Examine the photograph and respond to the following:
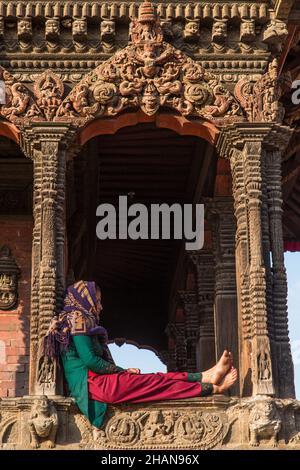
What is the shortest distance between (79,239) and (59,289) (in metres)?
4.77

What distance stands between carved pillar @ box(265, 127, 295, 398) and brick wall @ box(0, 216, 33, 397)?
4.04 meters

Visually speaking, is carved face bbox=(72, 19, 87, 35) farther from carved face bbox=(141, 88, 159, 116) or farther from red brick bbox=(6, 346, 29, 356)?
red brick bbox=(6, 346, 29, 356)

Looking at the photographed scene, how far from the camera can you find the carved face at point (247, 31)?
539 inches

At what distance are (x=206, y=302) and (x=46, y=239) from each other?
4600 millimetres

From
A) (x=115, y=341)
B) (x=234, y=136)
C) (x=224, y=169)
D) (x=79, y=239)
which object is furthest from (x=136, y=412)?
(x=115, y=341)

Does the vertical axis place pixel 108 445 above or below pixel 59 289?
below

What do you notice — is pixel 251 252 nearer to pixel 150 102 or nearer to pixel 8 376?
pixel 150 102

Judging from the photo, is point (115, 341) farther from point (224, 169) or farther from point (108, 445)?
point (108, 445)

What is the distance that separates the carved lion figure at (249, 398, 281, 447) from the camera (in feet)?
39.8

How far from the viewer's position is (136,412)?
12.4 meters

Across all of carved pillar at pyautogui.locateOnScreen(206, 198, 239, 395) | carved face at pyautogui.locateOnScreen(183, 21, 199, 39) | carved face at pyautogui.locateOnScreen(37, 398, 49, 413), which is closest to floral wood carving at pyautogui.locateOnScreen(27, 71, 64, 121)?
carved face at pyautogui.locateOnScreen(183, 21, 199, 39)

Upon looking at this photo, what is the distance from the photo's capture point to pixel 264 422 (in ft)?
39.8
